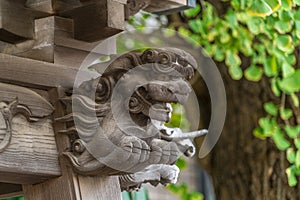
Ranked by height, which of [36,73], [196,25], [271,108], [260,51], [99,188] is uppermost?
[196,25]

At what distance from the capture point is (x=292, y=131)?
11.3ft

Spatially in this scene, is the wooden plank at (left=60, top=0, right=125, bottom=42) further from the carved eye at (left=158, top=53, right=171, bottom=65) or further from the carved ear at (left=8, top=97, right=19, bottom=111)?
the carved ear at (left=8, top=97, right=19, bottom=111)

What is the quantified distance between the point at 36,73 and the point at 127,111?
204 mm

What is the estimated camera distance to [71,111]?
1.88 meters

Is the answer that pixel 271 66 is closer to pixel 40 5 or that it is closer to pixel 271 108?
pixel 271 108

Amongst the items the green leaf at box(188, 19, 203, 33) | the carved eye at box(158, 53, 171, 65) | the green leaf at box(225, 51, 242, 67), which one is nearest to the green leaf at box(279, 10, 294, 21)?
the green leaf at box(225, 51, 242, 67)

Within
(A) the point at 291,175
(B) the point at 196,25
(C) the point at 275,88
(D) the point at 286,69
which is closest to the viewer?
(D) the point at 286,69

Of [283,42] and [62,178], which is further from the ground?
[283,42]

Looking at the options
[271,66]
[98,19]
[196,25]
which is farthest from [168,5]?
[196,25]

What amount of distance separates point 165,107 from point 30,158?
30 cm

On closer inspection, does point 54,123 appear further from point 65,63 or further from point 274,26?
Result: point 274,26

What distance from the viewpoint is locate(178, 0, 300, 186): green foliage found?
3084 millimetres

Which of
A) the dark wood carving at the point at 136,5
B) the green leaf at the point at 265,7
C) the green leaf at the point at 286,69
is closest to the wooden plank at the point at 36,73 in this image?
the dark wood carving at the point at 136,5

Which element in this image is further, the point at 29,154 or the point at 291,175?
the point at 291,175
